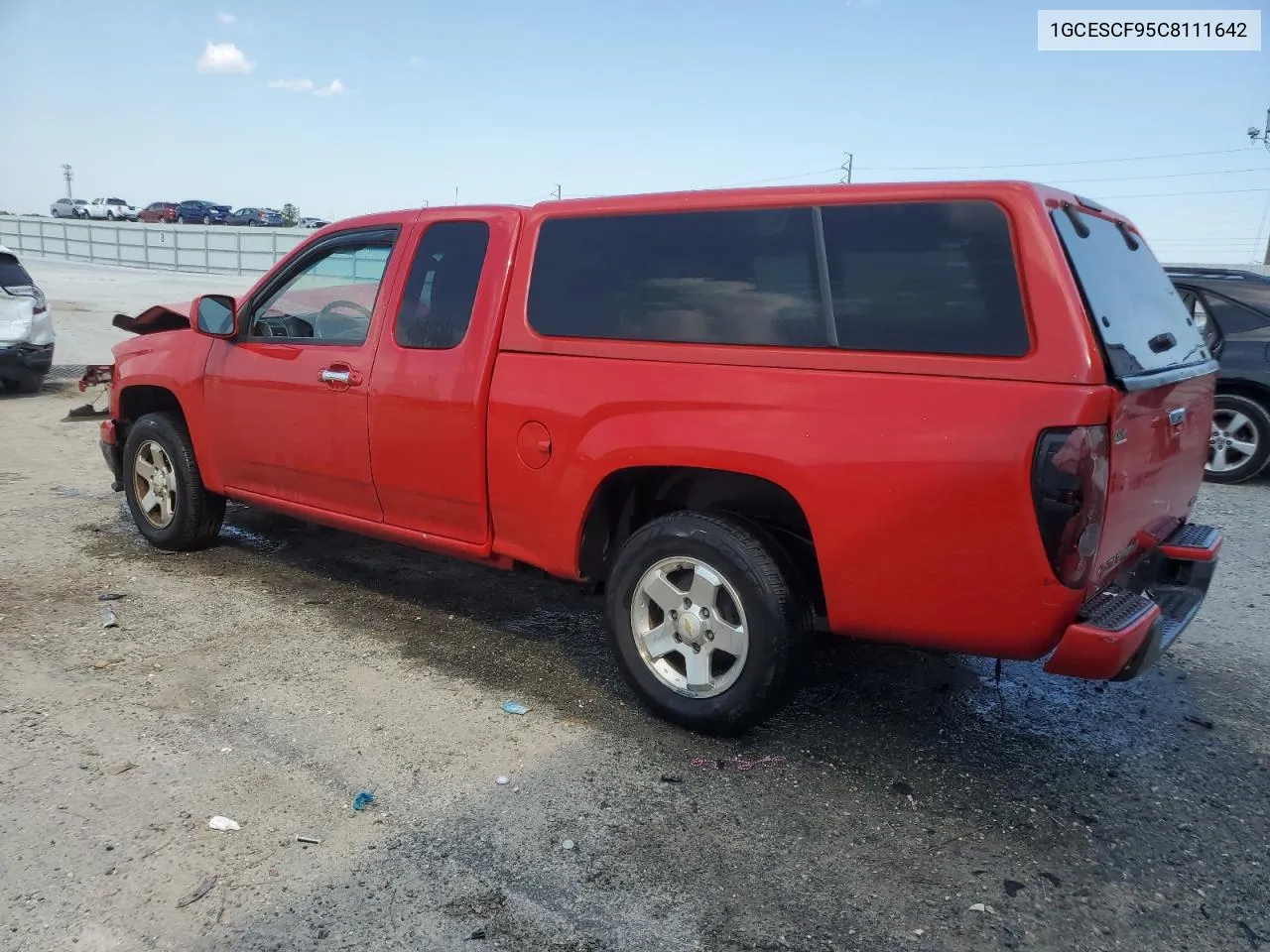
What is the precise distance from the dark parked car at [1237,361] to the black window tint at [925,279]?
5.82 meters

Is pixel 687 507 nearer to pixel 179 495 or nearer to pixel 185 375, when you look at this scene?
pixel 185 375

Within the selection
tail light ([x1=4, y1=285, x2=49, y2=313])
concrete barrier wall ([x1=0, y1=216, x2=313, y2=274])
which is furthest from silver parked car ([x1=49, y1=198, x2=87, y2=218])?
tail light ([x1=4, y1=285, x2=49, y2=313])

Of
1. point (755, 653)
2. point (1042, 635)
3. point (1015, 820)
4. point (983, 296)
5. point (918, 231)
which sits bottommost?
point (1015, 820)

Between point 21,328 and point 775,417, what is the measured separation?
1034 cm

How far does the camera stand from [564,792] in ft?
10.3

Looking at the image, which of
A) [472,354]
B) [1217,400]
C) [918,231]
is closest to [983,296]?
[918,231]

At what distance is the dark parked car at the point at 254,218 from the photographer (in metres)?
53.9

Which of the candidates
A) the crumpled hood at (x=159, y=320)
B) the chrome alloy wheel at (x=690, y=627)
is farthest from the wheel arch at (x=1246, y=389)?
the crumpled hood at (x=159, y=320)

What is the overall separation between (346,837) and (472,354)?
1898mm

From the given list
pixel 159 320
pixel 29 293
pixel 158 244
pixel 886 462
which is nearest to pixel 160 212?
pixel 158 244

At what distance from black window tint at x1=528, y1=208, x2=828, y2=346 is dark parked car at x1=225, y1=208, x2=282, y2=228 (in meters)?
54.2

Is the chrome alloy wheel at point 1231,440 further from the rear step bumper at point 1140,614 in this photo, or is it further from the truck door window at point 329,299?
the truck door window at point 329,299

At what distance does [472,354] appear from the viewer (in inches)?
155

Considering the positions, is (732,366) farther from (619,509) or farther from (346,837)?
(346,837)
